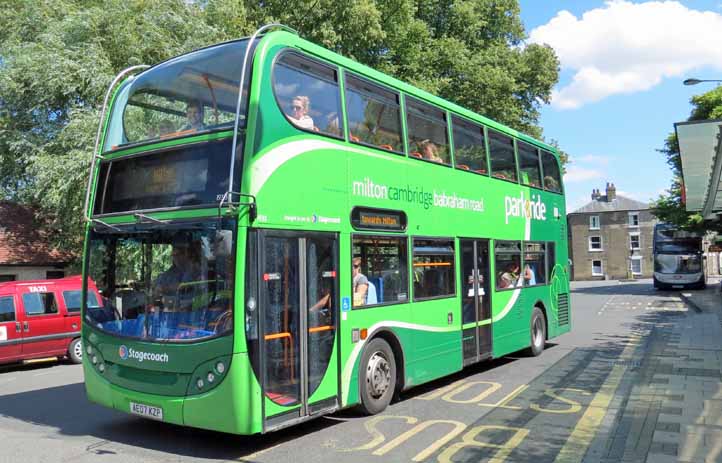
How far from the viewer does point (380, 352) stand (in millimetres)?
7777

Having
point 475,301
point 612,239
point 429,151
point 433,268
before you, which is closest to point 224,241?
point 433,268

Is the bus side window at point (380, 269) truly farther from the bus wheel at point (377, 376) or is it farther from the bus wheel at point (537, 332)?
the bus wheel at point (537, 332)

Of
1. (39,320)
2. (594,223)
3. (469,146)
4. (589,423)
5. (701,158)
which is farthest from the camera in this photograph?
Answer: (594,223)

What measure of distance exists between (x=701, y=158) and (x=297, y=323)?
8138 millimetres

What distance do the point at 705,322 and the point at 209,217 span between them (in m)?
18.0

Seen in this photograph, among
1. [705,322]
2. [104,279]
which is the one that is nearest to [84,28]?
[104,279]

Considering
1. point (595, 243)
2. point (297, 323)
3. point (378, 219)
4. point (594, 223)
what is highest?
point (594, 223)

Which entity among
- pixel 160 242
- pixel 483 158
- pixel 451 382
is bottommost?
pixel 451 382

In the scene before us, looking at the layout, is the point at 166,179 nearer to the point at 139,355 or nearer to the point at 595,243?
the point at 139,355

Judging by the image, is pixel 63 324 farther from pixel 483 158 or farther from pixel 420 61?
pixel 420 61

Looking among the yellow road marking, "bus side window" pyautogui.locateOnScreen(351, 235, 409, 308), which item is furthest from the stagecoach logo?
the yellow road marking

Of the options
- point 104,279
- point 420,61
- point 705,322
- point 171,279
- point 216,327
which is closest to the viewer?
point 216,327

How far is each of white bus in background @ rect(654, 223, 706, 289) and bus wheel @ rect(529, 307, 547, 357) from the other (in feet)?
98.8

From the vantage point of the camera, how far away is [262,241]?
6020 millimetres
